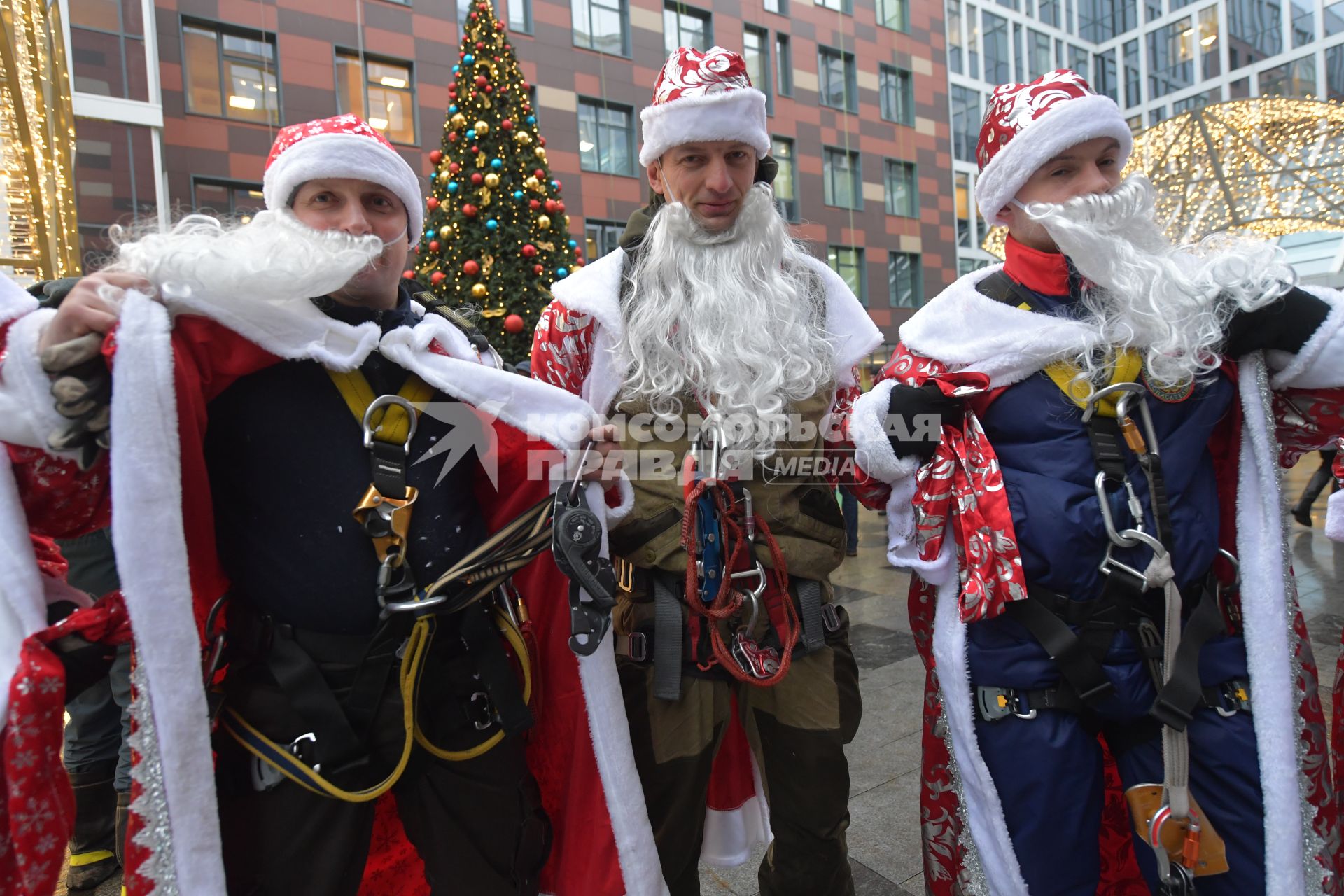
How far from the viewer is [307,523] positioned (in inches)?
56.1

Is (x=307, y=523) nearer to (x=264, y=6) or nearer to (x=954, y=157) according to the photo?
(x=264, y=6)

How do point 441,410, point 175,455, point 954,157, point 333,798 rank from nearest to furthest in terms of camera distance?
1. point 175,455
2. point 333,798
3. point 441,410
4. point 954,157

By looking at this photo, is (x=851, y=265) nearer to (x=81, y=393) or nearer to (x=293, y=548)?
(x=293, y=548)

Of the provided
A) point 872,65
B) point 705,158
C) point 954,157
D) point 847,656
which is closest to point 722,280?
point 705,158

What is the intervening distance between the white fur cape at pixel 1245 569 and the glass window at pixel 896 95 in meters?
17.6

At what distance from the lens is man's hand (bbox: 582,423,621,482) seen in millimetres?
1604

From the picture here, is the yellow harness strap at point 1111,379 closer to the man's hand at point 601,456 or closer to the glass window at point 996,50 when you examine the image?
the man's hand at point 601,456

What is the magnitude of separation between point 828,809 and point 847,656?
379 millimetres

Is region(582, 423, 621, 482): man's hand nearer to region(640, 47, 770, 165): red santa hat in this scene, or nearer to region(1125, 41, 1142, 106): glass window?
region(640, 47, 770, 165): red santa hat

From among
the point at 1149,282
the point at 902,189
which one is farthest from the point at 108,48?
the point at 902,189

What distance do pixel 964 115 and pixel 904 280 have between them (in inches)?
184

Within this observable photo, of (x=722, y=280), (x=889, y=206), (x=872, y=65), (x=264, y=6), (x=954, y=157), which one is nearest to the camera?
(x=722, y=280)

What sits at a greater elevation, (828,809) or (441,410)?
(441,410)

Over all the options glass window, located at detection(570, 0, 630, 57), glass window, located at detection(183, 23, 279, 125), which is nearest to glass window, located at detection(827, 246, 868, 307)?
glass window, located at detection(570, 0, 630, 57)
